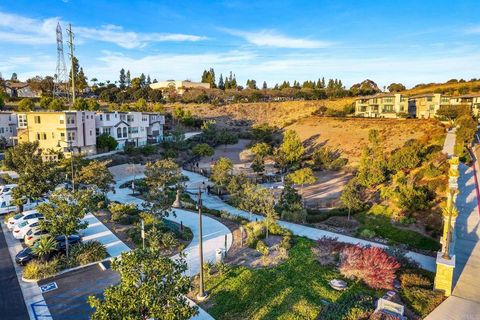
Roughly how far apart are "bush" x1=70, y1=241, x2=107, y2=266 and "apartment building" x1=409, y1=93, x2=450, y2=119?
66887mm

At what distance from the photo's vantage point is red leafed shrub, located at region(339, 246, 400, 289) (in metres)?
14.2

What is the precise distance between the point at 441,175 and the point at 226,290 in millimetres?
21722

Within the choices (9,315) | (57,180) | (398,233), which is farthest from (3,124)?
(398,233)

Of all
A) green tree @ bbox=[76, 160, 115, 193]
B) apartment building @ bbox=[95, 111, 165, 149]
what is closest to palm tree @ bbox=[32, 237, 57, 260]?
green tree @ bbox=[76, 160, 115, 193]

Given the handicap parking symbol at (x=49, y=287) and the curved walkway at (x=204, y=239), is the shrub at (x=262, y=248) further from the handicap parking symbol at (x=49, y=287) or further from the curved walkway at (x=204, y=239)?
the handicap parking symbol at (x=49, y=287)

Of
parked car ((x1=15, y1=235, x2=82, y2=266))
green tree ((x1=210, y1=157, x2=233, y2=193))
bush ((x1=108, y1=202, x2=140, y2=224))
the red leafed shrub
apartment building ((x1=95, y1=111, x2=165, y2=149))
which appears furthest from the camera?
apartment building ((x1=95, y1=111, x2=165, y2=149))

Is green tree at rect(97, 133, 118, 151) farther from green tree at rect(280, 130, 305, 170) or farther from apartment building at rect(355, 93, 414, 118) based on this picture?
apartment building at rect(355, 93, 414, 118)

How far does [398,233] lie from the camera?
2155cm

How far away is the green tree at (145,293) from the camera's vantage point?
8.44 meters

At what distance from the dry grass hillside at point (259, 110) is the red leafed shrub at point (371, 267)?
81.7 metres

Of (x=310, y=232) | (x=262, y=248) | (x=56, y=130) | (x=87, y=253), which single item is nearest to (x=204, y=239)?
(x=262, y=248)

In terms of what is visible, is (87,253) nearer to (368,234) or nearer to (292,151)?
(368,234)

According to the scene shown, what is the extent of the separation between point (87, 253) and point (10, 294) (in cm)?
387

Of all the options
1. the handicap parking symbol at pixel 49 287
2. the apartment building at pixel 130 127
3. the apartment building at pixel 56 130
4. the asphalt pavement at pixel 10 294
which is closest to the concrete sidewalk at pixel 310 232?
the handicap parking symbol at pixel 49 287
